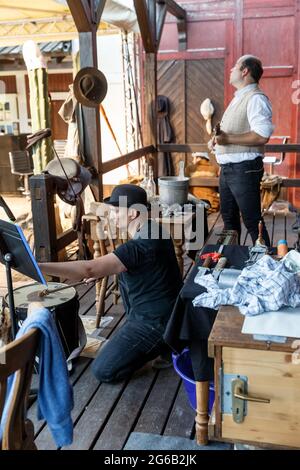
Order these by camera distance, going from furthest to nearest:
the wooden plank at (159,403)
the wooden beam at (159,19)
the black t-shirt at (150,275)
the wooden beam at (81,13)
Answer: the wooden beam at (159,19) < the wooden beam at (81,13) < the black t-shirt at (150,275) < the wooden plank at (159,403)

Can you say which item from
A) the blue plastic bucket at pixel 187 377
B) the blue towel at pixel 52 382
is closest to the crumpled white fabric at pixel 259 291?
the blue plastic bucket at pixel 187 377

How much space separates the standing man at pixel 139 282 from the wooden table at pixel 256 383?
0.80 m

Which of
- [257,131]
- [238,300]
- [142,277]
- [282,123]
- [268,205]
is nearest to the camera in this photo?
[238,300]

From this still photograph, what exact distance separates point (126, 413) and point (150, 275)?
720 mm

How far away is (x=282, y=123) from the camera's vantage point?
25.0 feet

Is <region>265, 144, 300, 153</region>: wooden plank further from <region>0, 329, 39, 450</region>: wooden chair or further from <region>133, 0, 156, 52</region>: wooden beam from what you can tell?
<region>0, 329, 39, 450</region>: wooden chair

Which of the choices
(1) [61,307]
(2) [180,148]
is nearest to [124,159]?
(2) [180,148]

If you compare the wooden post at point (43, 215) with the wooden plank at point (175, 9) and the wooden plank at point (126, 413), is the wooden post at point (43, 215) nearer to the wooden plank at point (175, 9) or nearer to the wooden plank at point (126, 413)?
the wooden plank at point (126, 413)

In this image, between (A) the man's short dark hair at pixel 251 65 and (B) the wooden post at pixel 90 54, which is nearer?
(A) the man's short dark hair at pixel 251 65

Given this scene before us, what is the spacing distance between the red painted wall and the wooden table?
6264 mm

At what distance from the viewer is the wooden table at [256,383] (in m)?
1.77

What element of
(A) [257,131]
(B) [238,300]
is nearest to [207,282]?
(B) [238,300]

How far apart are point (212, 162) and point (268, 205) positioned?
1122 mm

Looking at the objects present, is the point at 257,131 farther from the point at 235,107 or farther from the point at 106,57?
the point at 106,57
